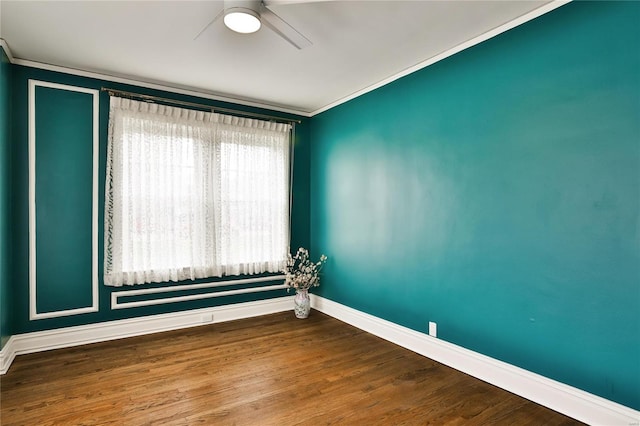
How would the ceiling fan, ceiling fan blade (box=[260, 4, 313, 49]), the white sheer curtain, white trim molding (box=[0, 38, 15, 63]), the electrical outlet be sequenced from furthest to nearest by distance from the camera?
the white sheer curtain
the electrical outlet
white trim molding (box=[0, 38, 15, 63])
ceiling fan blade (box=[260, 4, 313, 49])
the ceiling fan

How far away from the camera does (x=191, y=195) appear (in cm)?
396

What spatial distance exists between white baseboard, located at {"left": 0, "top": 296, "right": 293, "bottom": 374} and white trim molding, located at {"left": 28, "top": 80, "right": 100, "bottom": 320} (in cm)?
17

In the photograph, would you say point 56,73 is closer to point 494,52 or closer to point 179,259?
point 179,259

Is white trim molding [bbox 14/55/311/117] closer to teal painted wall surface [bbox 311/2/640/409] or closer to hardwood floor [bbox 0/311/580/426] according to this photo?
teal painted wall surface [bbox 311/2/640/409]

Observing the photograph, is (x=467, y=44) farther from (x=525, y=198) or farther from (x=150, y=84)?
(x=150, y=84)

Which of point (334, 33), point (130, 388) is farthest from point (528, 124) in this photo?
point (130, 388)

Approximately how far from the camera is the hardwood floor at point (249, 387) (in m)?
2.22

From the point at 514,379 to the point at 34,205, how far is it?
439 centimetres

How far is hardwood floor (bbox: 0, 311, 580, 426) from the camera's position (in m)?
2.22

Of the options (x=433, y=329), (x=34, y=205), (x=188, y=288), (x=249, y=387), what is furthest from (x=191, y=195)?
(x=433, y=329)

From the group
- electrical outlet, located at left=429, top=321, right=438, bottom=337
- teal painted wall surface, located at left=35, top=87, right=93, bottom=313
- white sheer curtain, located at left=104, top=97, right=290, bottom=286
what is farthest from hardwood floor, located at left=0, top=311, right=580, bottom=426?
white sheer curtain, located at left=104, top=97, right=290, bottom=286

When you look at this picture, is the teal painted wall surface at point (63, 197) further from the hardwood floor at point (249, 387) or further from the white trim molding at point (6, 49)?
the hardwood floor at point (249, 387)

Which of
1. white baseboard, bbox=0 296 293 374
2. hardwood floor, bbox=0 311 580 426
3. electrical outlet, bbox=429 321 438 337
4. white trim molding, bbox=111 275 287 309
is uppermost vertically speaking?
white trim molding, bbox=111 275 287 309

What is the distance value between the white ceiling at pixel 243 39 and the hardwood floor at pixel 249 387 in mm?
2662
